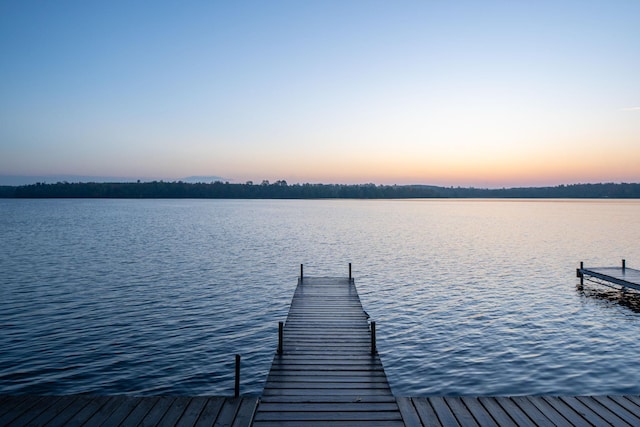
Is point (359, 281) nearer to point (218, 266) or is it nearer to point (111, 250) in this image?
point (218, 266)

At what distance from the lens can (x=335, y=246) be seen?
54.6 metres

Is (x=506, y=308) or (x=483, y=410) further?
(x=506, y=308)

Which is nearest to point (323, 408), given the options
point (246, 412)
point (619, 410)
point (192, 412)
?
point (246, 412)

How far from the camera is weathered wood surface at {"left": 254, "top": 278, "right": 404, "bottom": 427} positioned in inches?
347

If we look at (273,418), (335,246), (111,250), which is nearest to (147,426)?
(273,418)

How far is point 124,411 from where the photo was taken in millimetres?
9320

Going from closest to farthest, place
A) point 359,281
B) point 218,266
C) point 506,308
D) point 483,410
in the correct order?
point 483,410
point 506,308
point 359,281
point 218,266

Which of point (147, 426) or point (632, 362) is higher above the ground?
point (147, 426)

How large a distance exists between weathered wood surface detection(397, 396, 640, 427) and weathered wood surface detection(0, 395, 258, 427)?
13.1 feet

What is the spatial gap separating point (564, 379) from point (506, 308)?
9.53 m

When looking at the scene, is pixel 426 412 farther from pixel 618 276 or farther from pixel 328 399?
pixel 618 276

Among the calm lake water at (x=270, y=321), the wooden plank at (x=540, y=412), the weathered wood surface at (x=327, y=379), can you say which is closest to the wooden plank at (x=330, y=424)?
the weathered wood surface at (x=327, y=379)

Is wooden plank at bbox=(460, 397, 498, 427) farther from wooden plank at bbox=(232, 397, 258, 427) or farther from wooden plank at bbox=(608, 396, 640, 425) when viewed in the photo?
wooden plank at bbox=(232, 397, 258, 427)

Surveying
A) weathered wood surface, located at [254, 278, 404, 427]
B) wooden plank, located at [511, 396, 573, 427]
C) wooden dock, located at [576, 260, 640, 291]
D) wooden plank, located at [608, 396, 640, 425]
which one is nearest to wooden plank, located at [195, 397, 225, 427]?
weathered wood surface, located at [254, 278, 404, 427]
